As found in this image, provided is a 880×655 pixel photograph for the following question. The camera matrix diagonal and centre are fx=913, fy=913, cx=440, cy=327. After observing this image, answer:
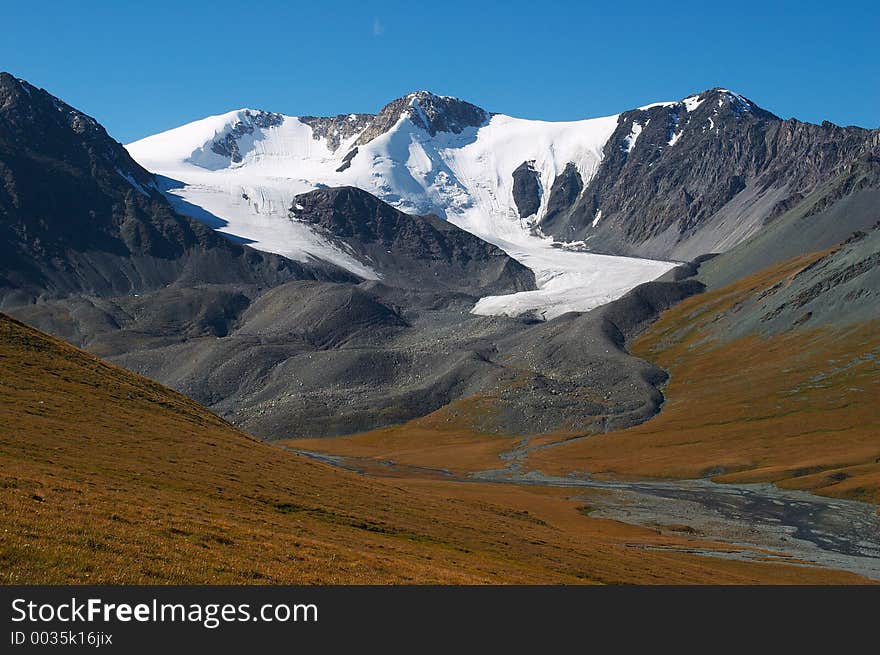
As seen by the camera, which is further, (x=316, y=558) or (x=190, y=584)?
(x=316, y=558)

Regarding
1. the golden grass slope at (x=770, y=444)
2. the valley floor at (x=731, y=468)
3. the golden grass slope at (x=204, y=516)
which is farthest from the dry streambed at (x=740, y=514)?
the golden grass slope at (x=204, y=516)

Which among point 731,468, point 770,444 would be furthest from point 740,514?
point 770,444

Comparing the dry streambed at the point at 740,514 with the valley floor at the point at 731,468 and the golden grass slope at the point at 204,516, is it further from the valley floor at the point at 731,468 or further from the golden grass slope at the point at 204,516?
the golden grass slope at the point at 204,516

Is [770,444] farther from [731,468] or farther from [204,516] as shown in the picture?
[204,516]

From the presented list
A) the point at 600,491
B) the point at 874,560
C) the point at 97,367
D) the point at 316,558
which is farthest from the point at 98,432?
the point at 600,491

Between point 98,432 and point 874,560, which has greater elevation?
point 98,432

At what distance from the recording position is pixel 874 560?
292 ft

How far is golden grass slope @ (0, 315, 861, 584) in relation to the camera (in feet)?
91.8

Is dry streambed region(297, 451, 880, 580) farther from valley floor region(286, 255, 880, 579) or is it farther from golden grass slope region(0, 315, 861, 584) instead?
golden grass slope region(0, 315, 861, 584)

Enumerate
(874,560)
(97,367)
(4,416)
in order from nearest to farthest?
(4,416), (97,367), (874,560)
